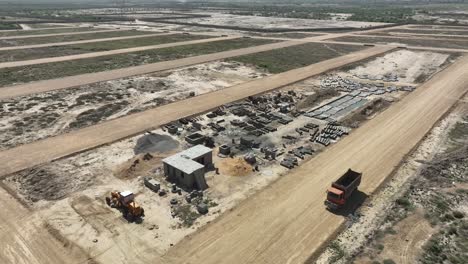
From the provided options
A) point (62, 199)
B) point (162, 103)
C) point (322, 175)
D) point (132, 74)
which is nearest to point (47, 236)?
point (62, 199)

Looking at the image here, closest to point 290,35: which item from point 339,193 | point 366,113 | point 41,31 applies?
point 366,113

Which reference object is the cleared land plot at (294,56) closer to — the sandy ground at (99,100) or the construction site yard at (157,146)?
the construction site yard at (157,146)

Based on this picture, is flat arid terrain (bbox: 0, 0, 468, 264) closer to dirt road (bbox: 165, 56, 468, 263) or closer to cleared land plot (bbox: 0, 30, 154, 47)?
dirt road (bbox: 165, 56, 468, 263)

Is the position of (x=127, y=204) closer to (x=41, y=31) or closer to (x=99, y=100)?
(x=99, y=100)

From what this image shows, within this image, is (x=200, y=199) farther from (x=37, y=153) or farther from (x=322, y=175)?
(x=37, y=153)

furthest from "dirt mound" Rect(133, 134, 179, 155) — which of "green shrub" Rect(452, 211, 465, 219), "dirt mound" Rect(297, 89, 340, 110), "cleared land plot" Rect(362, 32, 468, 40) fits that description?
"cleared land plot" Rect(362, 32, 468, 40)

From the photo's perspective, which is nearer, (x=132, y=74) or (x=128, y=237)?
(x=128, y=237)
